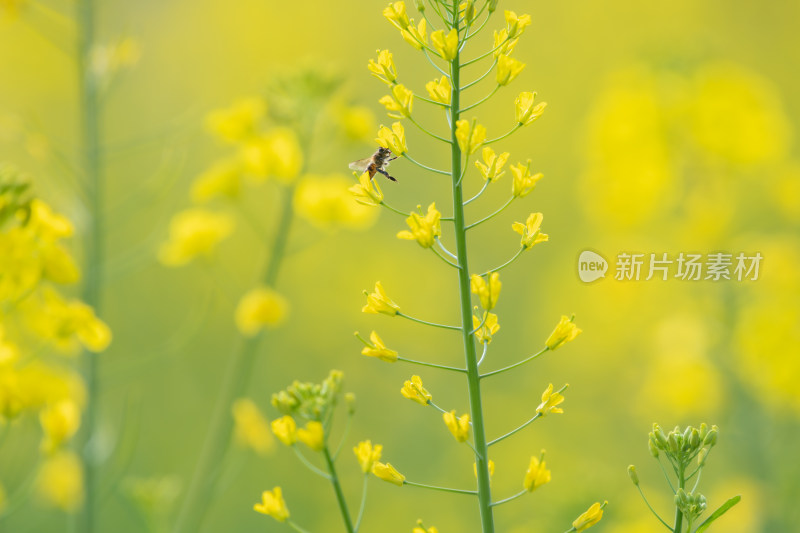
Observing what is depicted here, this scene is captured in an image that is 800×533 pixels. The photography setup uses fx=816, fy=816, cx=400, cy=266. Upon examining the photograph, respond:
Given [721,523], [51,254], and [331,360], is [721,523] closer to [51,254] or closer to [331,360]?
[331,360]

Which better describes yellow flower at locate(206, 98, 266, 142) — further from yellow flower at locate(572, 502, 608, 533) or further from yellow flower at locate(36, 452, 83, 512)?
yellow flower at locate(572, 502, 608, 533)

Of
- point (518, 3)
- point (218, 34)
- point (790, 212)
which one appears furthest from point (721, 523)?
point (218, 34)

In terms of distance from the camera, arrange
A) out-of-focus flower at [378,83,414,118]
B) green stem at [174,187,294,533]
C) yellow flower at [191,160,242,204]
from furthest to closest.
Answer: yellow flower at [191,160,242,204] < green stem at [174,187,294,533] < out-of-focus flower at [378,83,414,118]

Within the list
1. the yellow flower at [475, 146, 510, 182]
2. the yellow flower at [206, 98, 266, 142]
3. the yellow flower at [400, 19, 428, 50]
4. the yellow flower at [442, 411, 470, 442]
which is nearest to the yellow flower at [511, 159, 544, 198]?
the yellow flower at [475, 146, 510, 182]

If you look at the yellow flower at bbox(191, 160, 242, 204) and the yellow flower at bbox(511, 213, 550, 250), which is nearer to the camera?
the yellow flower at bbox(511, 213, 550, 250)

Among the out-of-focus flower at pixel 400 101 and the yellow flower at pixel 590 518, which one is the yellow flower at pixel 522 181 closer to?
the out-of-focus flower at pixel 400 101

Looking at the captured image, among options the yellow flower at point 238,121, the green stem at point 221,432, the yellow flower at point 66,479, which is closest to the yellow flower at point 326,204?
the green stem at point 221,432

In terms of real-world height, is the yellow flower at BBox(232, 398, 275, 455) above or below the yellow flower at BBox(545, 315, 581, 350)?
below
